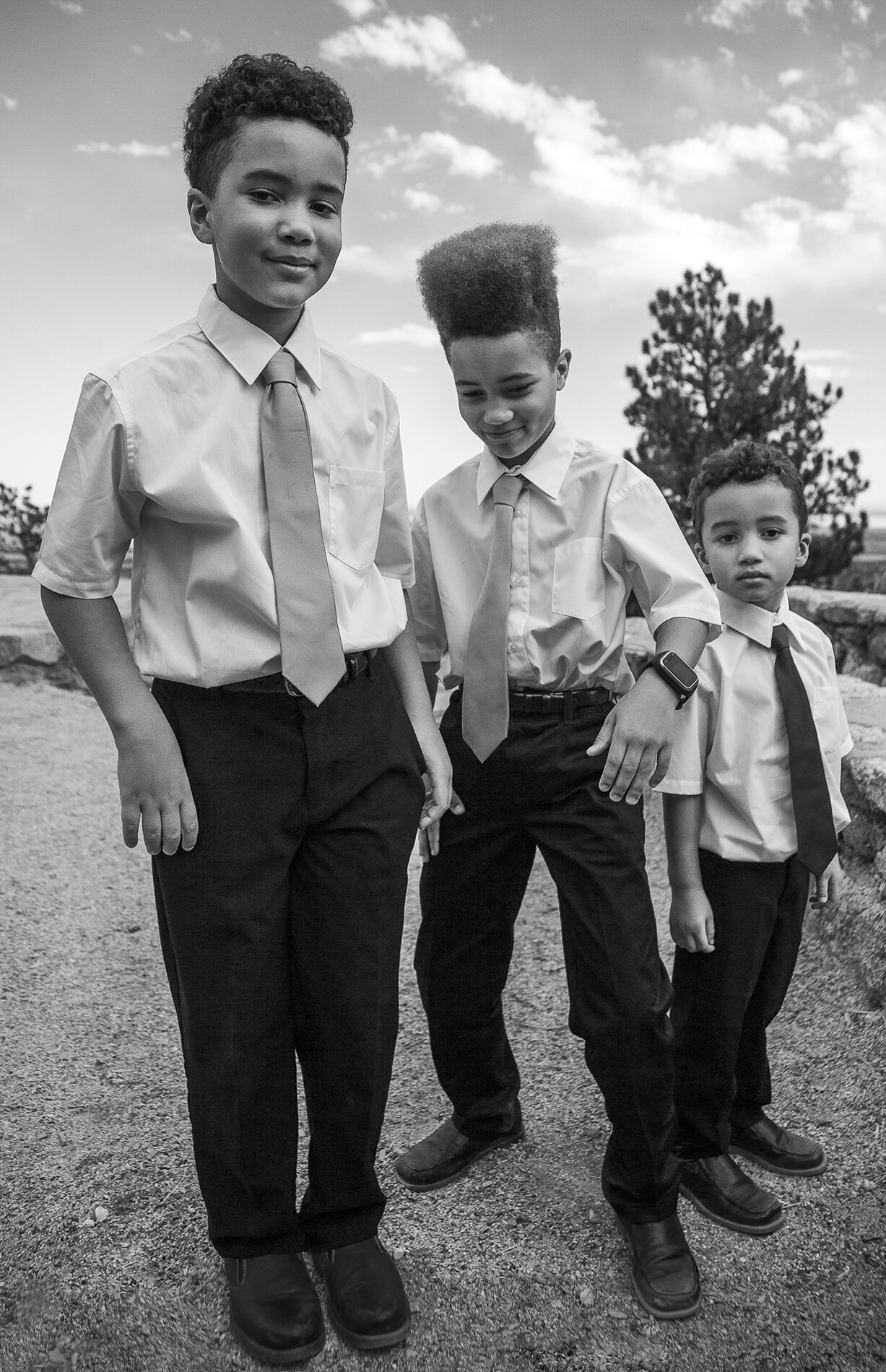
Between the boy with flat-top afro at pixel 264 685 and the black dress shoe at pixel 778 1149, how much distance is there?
31.4 inches

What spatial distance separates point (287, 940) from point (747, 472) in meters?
1.17

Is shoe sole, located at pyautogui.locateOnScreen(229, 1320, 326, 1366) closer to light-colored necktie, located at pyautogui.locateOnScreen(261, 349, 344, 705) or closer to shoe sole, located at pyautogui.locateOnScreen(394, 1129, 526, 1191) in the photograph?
shoe sole, located at pyautogui.locateOnScreen(394, 1129, 526, 1191)

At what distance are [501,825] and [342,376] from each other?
0.82m

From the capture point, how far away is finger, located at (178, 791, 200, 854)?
5.10 feet

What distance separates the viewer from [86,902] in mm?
3719

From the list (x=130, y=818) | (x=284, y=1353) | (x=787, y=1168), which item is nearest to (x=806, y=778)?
(x=787, y=1168)

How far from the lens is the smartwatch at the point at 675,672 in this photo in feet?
5.63

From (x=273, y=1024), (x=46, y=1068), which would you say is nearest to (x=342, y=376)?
(x=273, y=1024)

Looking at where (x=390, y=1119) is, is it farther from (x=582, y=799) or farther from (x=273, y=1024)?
(x=582, y=799)

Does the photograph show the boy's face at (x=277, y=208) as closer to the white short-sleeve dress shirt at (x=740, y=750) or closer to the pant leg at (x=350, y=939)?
the pant leg at (x=350, y=939)

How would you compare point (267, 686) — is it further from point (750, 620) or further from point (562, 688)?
point (750, 620)

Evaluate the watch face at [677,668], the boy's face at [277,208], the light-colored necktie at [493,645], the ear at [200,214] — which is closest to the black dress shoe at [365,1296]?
the light-colored necktie at [493,645]

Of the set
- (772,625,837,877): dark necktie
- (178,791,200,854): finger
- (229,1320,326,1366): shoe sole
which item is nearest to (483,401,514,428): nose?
(772,625,837,877): dark necktie

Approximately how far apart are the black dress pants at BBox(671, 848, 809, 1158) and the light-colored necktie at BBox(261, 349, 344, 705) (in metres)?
0.85
